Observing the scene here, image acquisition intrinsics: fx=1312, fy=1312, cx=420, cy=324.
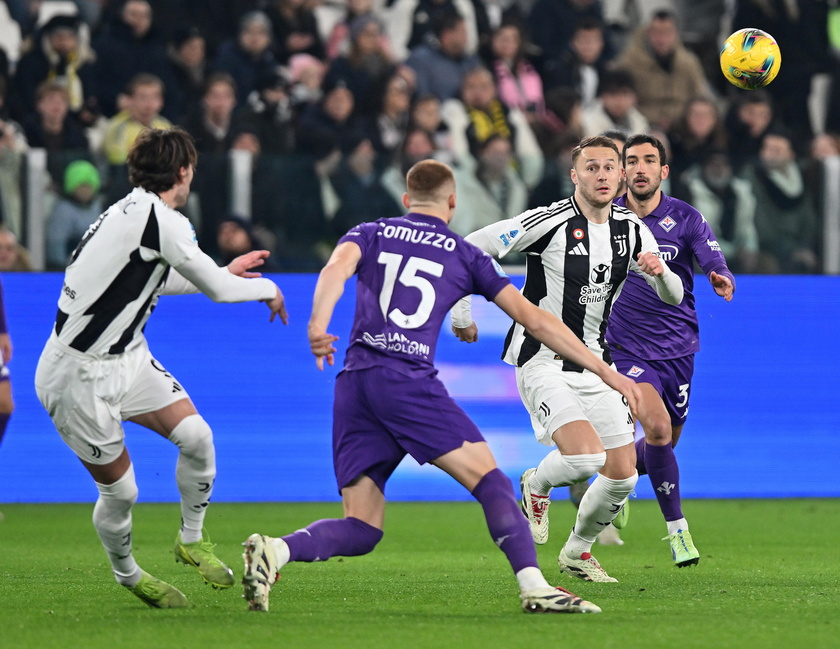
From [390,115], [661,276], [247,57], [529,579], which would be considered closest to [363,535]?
[529,579]

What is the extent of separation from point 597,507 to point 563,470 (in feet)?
1.21

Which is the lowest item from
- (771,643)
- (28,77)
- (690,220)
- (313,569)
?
(313,569)

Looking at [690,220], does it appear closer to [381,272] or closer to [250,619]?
[381,272]

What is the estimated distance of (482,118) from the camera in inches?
532

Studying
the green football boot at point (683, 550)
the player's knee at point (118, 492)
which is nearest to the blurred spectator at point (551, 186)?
the green football boot at point (683, 550)

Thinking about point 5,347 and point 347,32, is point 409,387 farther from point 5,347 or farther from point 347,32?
point 347,32

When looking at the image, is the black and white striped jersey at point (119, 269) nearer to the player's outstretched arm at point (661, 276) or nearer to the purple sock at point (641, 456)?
the player's outstretched arm at point (661, 276)

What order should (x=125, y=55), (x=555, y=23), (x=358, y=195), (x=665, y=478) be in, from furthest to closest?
(x=555, y=23)
(x=125, y=55)
(x=358, y=195)
(x=665, y=478)

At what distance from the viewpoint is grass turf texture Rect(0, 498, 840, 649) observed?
487 centimetres

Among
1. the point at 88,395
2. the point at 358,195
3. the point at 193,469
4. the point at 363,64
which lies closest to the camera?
the point at 88,395

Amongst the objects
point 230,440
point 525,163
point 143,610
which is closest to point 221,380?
point 230,440

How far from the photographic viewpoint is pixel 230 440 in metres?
10.4

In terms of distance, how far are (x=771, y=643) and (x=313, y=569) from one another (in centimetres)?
322

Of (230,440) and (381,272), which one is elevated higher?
(381,272)
